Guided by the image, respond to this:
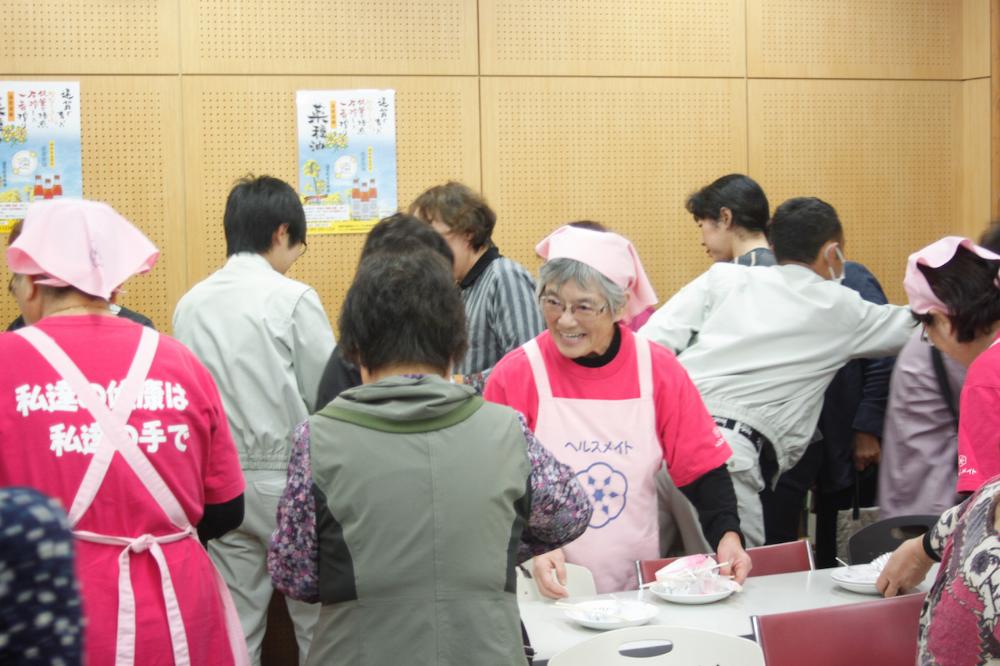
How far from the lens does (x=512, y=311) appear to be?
12.1 feet

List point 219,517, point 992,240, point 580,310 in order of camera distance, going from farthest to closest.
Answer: point 992,240, point 580,310, point 219,517

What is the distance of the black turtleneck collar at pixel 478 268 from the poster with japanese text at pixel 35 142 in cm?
209

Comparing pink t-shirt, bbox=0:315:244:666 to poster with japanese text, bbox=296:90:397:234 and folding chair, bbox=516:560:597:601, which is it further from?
poster with japanese text, bbox=296:90:397:234

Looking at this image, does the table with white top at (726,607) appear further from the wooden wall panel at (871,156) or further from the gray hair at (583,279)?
the wooden wall panel at (871,156)

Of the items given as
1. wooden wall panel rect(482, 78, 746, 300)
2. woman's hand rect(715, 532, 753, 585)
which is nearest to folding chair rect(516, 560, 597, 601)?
woman's hand rect(715, 532, 753, 585)

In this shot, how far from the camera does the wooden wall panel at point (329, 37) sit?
4.89 metres

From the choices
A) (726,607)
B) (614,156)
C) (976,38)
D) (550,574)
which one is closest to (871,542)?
(726,607)

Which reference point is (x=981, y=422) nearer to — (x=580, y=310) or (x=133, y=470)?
(x=580, y=310)

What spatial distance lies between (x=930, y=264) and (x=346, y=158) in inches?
116

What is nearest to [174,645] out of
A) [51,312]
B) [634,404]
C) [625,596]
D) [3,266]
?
[51,312]

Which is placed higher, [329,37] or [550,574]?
[329,37]

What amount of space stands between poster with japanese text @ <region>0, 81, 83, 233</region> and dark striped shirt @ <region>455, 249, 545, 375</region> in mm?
2197

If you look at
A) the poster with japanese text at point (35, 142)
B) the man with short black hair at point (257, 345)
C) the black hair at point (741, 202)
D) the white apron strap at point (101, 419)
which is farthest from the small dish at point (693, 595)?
the poster with japanese text at point (35, 142)

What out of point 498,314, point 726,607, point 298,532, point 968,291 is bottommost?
point 726,607
